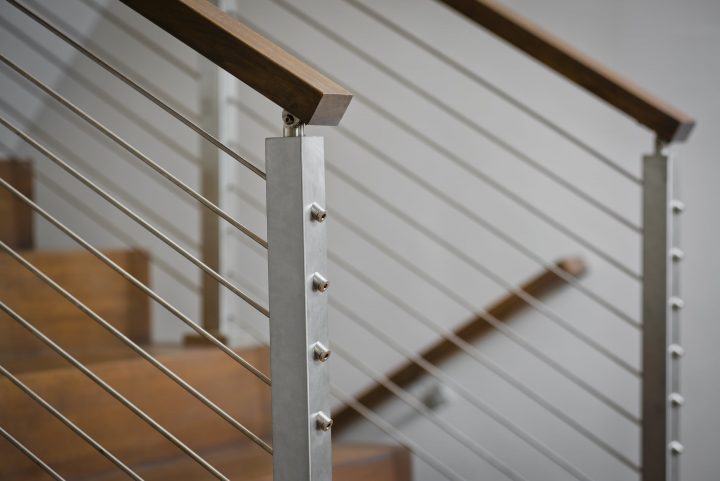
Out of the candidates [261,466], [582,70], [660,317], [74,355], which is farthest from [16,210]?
[660,317]

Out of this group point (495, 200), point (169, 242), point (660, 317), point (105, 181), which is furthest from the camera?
point (495, 200)

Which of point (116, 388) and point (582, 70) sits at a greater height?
point (582, 70)

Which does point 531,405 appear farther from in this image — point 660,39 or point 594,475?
point 660,39

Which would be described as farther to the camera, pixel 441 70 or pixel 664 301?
pixel 441 70

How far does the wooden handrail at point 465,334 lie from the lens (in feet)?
6.57

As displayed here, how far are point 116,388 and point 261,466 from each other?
262 mm

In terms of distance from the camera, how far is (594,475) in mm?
1999

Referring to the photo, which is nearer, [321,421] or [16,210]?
[321,421]

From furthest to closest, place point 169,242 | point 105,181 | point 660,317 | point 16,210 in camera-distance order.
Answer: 1. point 16,210
2. point 105,181
3. point 660,317
4. point 169,242

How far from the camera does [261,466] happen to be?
1428 millimetres

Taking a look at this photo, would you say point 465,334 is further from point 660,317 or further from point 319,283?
point 319,283

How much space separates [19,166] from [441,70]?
3.21 feet

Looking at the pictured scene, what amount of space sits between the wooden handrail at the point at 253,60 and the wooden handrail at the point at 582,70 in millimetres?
642

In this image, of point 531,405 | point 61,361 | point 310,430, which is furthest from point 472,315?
point 310,430
